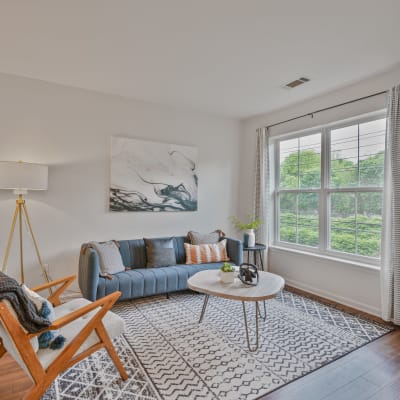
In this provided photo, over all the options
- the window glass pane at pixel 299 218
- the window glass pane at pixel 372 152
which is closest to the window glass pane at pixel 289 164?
the window glass pane at pixel 299 218

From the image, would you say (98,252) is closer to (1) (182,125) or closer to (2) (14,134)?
(2) (14,134)

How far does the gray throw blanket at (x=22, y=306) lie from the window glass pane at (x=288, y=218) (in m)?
3.52

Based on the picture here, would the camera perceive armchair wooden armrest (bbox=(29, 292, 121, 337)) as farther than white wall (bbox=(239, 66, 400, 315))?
No

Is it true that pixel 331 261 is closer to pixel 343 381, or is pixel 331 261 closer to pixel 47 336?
pixel 343 381

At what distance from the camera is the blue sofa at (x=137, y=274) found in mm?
3062

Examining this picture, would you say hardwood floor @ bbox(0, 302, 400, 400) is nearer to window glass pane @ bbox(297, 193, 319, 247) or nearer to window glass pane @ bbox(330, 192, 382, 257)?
window glass pane @ bbox(330, 192, 382, 257)

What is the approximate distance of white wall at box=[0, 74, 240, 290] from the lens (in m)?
3.32

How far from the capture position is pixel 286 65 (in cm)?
296

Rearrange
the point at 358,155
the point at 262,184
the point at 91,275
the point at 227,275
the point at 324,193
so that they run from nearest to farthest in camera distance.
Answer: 1. the point at 227,275
2. the point at 91,275
3. the point at 358,155
4. the point at 324,193
5. the point at 262,184

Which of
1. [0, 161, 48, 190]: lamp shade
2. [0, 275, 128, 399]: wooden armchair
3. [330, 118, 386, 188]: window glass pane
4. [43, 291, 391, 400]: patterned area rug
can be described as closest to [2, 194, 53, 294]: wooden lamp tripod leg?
[0, 161, 48, 190]: lamp shade

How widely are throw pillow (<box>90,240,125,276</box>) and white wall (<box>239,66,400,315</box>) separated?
2.35m

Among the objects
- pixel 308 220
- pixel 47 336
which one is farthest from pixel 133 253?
pixel 308 220

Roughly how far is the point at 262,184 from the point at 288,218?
0.66 m

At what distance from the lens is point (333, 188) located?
377 centimetres
